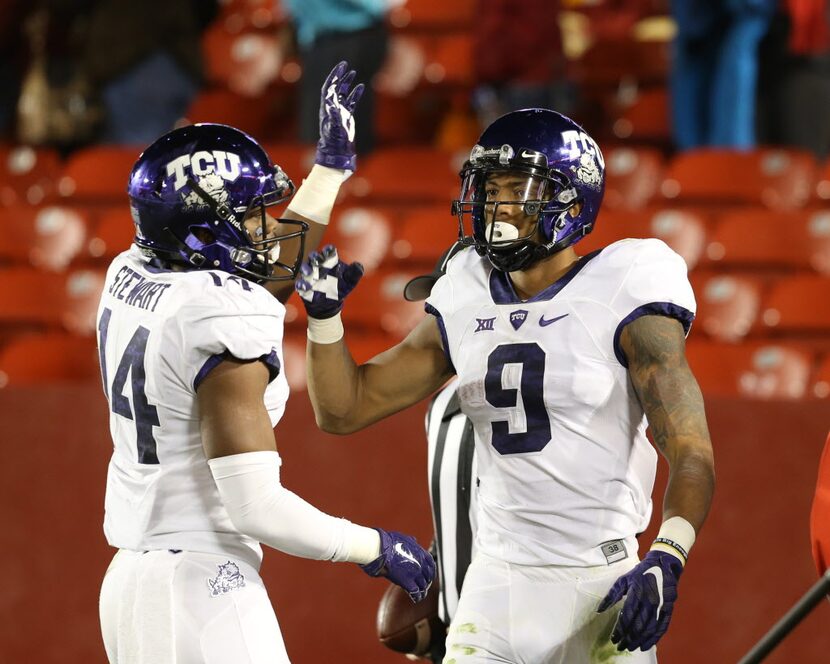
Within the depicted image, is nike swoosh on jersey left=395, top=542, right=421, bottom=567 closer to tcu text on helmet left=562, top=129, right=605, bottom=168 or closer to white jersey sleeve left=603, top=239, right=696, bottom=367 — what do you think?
white jersey sleeve left=603, top=239, right=696, bottom=367

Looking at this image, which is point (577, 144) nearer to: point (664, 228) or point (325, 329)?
point (325, 329)

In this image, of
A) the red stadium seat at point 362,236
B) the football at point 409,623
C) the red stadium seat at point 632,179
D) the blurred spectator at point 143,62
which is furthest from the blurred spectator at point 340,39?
the football at point 409,623

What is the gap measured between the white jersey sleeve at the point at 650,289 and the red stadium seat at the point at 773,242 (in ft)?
9.67

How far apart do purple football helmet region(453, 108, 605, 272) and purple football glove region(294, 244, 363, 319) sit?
0.26m

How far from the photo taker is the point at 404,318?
541cm

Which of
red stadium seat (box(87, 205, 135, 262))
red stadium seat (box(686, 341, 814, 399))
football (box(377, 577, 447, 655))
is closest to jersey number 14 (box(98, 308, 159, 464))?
football (box(377, 577, 447, 655))

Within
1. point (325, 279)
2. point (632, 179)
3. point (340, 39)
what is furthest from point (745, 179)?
point (325, 279)

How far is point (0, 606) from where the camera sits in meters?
4.36

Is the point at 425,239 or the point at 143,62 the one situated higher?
the point at 143,62

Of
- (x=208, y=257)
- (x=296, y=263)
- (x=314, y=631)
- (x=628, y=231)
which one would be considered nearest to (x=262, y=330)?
(x=208, y=257)

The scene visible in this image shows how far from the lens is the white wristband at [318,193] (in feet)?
10.6

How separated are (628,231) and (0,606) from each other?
2.73 m

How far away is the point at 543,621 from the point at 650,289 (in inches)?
25.4

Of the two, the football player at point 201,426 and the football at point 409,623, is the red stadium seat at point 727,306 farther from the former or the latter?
the football player at point 201,426
